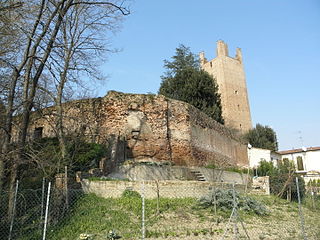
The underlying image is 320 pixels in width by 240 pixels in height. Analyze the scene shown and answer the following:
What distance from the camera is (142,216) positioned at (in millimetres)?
7406

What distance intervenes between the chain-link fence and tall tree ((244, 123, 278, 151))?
75.6 ft

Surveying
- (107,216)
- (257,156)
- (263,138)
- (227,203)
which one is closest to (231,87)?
(263,138)

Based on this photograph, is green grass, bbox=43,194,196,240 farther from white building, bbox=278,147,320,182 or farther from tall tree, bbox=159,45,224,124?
white building, bbox=278,147,320,182

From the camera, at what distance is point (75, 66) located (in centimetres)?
1366

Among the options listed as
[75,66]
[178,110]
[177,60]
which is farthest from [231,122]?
[75,66]

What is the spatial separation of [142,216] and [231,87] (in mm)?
41191

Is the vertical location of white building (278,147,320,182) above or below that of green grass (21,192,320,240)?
above

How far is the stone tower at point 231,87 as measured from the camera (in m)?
44.4

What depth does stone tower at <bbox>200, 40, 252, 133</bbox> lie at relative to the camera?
44.4m

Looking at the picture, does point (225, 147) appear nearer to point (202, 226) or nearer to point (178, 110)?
point (178, 110)

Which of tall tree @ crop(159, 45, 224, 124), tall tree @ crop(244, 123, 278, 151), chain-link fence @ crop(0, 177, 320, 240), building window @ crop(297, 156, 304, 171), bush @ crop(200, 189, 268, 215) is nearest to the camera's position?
chain-link fence @ crop(0, 177, 320, 240)

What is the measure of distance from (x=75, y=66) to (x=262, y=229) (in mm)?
9983

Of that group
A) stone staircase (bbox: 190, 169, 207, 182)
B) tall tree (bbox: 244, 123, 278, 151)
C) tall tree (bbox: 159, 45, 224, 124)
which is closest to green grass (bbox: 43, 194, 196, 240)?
stone staircase (bbox: 190, 169, 207, 182)

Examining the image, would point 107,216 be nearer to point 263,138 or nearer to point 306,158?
point 263,138
